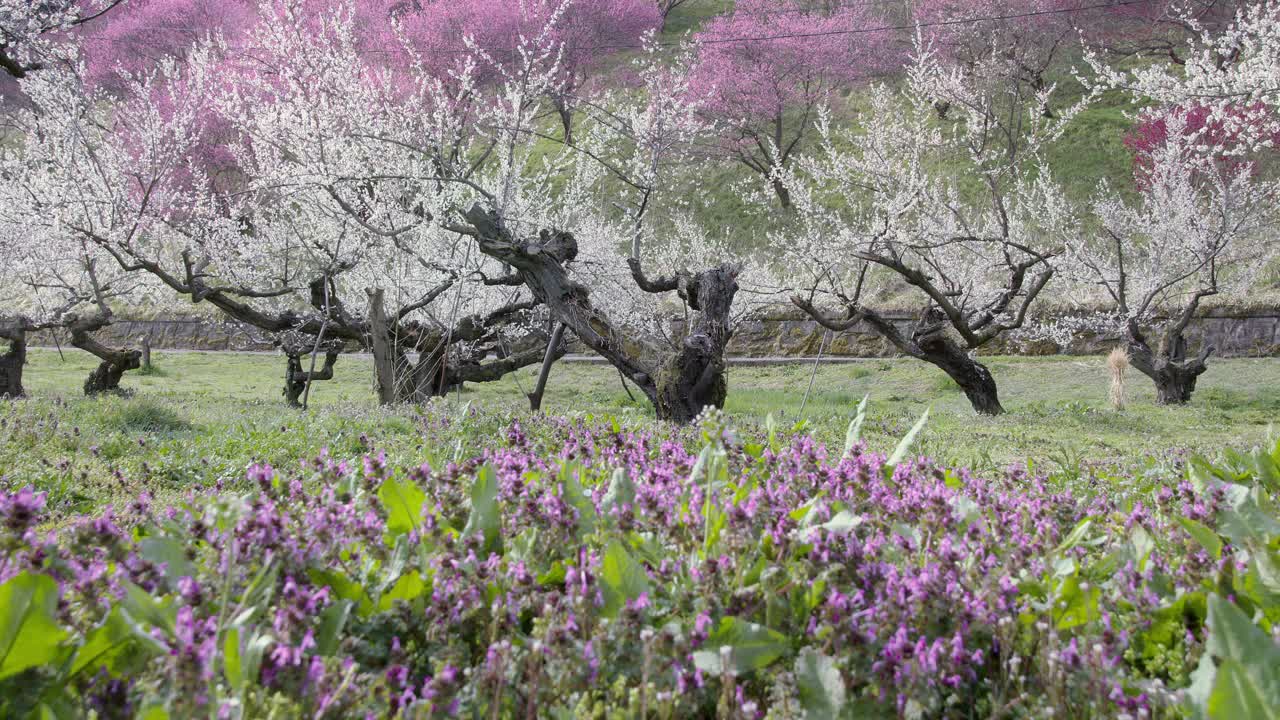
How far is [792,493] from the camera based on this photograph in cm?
277

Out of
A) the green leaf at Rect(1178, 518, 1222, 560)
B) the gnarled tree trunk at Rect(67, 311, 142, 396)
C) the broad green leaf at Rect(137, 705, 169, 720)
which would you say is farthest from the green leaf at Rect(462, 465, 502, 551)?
the gnarled tree trunk at Rect(67, 311, 142, 396)

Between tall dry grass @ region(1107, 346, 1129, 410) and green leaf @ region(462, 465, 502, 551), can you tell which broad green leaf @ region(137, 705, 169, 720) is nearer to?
green leaf @ region(462, 465, 502, 551)

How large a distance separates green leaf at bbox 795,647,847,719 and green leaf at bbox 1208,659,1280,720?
58cm

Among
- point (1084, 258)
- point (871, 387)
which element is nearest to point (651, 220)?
point (871, 387)

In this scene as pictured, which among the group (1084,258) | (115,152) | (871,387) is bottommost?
Answer: (871,387)

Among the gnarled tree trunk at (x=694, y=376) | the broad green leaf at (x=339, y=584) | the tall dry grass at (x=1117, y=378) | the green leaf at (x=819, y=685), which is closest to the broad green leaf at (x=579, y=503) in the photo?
the broad green leaf at (x=339, y=584)

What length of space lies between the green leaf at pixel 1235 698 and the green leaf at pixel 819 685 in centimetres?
58

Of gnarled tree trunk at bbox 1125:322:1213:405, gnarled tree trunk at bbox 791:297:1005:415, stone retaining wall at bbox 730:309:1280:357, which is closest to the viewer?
gnarled tree trunk at bbox 791:297:1005:415

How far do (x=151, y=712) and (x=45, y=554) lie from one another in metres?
0.62

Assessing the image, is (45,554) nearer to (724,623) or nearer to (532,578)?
(532,578)

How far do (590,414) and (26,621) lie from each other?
773 centimetres

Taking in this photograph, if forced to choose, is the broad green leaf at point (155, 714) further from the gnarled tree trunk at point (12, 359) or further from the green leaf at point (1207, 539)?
the gnarled tree trunk at point (12, 359)

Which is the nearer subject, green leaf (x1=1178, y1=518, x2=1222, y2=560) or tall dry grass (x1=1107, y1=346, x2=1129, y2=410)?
green leaf (x1=1178, y1=518, x2=1222, y2=560)

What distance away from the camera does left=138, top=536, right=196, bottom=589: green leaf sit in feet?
6.12
